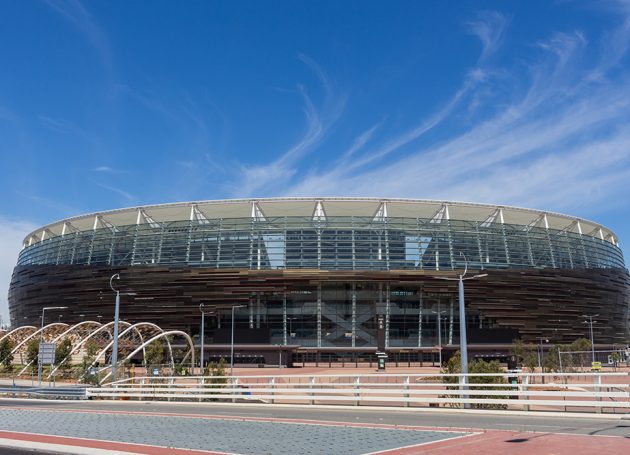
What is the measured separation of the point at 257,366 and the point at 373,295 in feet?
59.8

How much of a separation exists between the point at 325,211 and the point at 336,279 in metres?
11.8

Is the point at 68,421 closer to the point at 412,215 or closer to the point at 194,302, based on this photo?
the point at 194,302

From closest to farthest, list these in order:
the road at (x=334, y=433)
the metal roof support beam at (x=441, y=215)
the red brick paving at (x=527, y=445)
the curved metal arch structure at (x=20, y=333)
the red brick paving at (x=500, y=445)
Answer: the red brick paving at (x=527, y=445), the red brick paving at (x=500, y=445), the road at (x=334, y=433), the curved metal arch structure at (x=20, y=333), the metal roof support beam at (x=441, y=215)

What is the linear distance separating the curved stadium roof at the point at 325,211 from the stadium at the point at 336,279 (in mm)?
287

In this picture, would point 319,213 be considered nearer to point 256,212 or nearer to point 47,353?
point 256,212

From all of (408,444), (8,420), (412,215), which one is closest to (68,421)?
(8,420)

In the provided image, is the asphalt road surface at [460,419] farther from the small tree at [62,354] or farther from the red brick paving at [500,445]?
the small tree at [62,354]

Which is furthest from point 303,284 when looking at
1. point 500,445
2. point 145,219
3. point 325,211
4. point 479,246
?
point 500,445

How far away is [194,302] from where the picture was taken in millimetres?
80125

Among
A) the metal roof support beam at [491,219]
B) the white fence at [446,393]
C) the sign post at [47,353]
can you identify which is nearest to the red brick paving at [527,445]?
the white fence at [446,393]

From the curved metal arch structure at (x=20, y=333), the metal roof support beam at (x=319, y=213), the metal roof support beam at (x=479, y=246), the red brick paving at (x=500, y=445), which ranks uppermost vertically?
the metal roof support beam at (x=319, y=213)

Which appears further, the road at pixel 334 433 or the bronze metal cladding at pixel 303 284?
the bronze metal cladding at pixel 303 284

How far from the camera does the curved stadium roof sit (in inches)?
3273

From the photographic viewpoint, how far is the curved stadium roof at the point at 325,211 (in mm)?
83125
